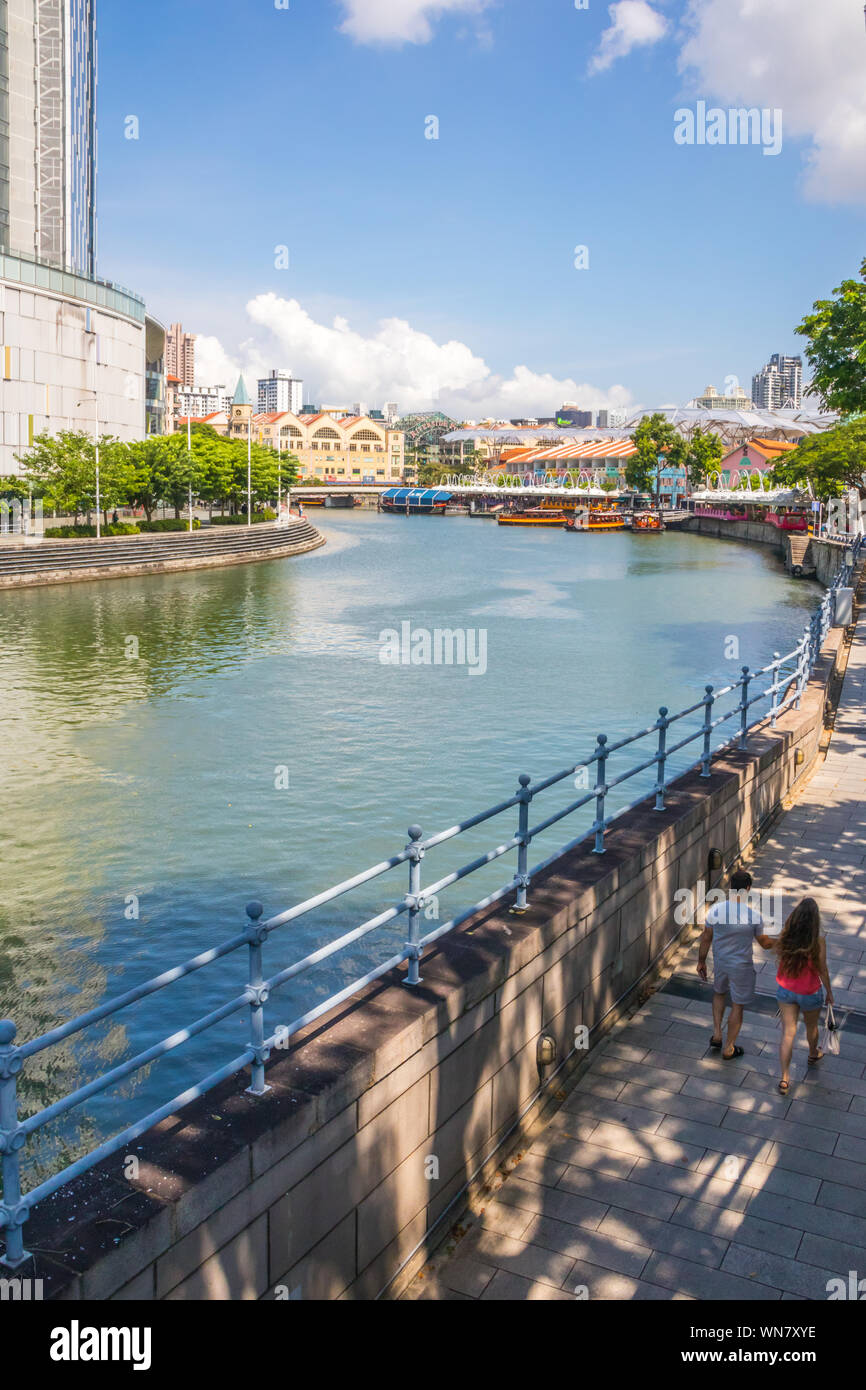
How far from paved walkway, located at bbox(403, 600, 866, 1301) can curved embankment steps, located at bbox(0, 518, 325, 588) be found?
41.6 metres

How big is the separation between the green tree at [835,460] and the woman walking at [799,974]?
6252cm

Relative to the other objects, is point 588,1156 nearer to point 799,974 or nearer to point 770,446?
point 799,974

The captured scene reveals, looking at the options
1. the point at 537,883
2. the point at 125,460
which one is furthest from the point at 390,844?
the point at 125,460

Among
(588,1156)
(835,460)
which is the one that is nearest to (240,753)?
(588,1156)

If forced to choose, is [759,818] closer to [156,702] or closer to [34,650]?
[156,702]

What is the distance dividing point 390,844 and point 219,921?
3.24m

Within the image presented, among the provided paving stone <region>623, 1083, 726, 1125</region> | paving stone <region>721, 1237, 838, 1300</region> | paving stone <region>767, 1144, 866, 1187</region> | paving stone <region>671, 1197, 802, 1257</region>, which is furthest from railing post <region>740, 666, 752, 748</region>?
paving stone <region>721, 1237, 838, 1300</region>

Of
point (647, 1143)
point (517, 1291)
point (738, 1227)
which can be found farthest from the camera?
point (647, 1143)

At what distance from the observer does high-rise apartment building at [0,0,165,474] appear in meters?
64.6

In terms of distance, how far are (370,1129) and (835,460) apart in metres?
69.3

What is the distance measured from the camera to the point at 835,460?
68375mm

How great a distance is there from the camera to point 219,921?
13000 millimetres

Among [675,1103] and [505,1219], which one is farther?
[675,1103]

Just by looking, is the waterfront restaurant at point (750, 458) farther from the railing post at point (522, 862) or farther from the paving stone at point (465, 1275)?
the paving stone at point (465, 1275)
